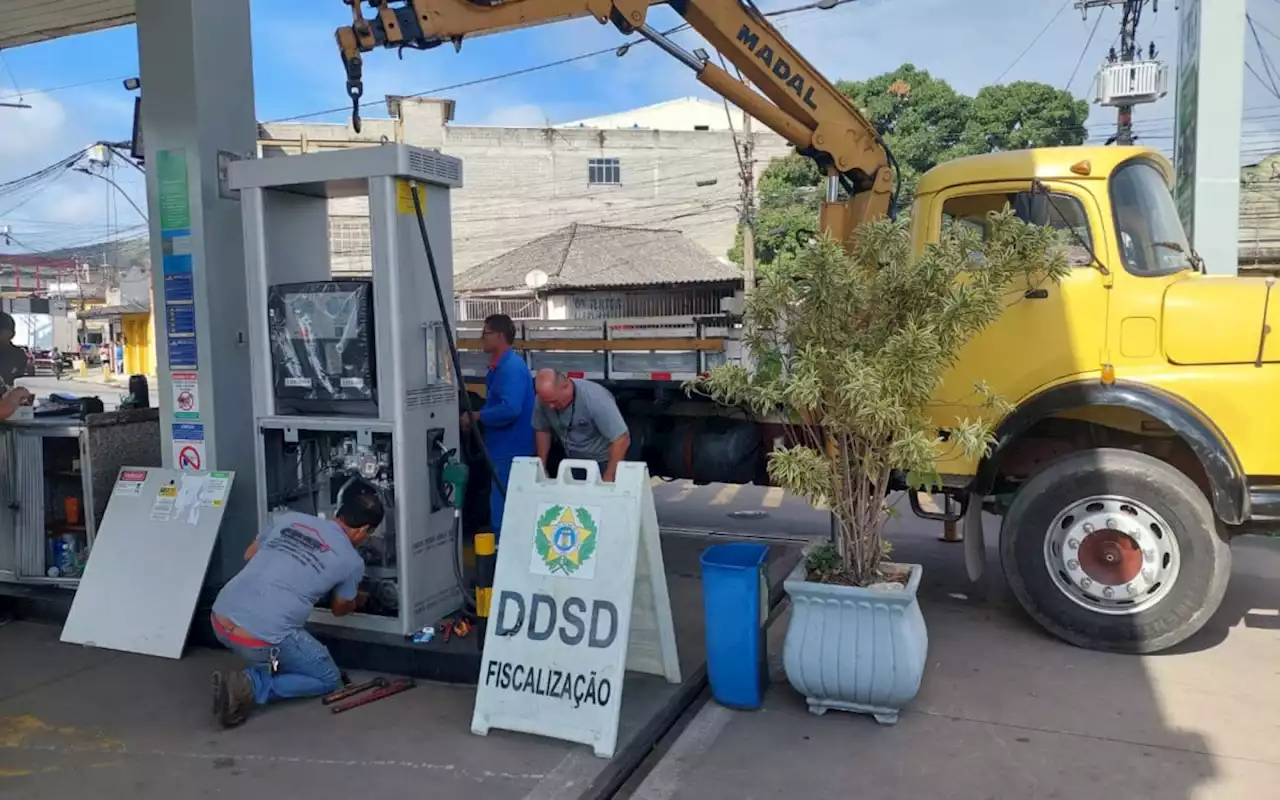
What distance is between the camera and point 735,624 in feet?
14.1

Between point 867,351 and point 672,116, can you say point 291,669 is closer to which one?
point 867,351

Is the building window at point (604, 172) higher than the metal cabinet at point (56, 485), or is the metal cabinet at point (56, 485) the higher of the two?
the building window at point (604, 172)

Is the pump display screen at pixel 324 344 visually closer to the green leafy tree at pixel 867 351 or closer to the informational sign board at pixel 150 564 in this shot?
the informational sign board at pixel 150 564

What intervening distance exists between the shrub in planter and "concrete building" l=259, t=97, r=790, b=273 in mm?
34232

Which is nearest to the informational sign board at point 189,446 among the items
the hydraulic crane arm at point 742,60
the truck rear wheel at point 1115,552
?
the hydraulic crane arm at point 742,60

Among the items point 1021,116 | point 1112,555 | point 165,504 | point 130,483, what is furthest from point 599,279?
point 1112,555

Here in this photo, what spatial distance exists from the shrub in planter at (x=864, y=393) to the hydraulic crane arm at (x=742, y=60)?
93.7 inches

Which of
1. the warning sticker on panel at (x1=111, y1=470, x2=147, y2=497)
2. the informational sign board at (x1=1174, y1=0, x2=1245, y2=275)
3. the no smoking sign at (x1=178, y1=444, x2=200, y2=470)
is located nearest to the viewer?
the warning sticker on panel at (x1=111, y1=470, x2=147, y2=497)

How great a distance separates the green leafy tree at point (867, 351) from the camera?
4.12 metres

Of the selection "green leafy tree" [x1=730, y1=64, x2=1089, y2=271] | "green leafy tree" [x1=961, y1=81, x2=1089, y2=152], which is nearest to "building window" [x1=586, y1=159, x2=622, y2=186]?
"green leafy tree" [x1=730, y1=64, x2=1089, y2=271]

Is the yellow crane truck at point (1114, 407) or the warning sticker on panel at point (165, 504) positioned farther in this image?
the warning sticker on panel at point (165, 504)

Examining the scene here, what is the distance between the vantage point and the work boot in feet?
13.7

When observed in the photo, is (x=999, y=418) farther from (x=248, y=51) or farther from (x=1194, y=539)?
(x=248, y=51)

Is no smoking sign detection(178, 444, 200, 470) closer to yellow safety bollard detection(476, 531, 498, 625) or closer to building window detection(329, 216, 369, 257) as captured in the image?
yellow safety bollard detection(476, 531, 498, 625)
